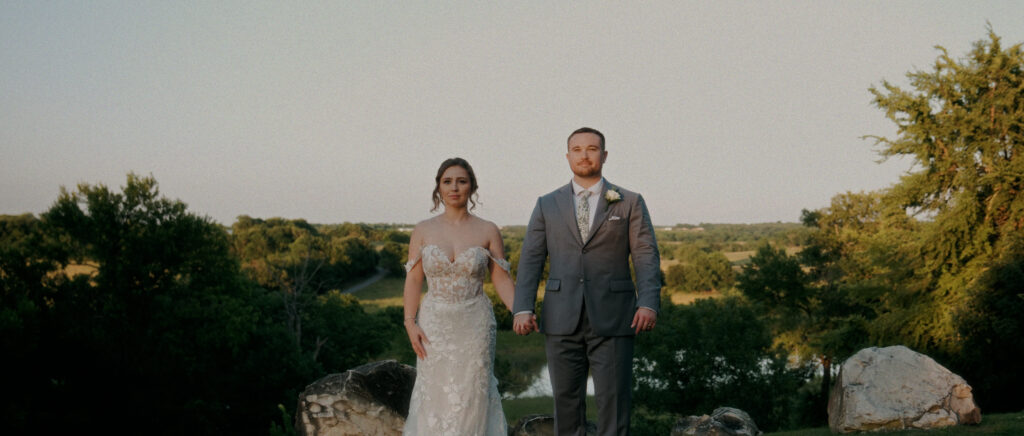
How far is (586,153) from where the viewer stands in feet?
14.4

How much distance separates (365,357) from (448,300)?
38394 mm

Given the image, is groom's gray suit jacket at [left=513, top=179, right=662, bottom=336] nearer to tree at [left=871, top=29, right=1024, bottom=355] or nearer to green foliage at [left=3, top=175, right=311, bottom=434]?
tree at [left=871, top=29, right=1024, bottom=355]

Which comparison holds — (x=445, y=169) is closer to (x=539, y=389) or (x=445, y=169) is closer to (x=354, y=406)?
(x=354, y=406)

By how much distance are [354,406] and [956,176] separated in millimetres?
19580

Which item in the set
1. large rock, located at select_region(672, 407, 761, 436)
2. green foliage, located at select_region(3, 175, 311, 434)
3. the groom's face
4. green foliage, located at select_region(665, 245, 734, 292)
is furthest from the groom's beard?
green foliage, located at select_region(665, 245, 734, 292)

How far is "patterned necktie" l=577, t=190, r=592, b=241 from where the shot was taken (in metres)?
4.42

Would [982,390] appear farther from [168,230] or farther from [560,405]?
[168,230]

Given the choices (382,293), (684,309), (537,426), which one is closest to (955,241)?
(684,309)

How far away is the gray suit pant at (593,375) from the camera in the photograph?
166 inches

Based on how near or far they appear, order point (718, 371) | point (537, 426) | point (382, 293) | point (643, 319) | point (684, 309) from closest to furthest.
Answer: point (643, 319) < point (537, 426) < point (718, 371) < point (684, 309) < point (382, 293)

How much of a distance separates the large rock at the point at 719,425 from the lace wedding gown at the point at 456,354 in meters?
3.47

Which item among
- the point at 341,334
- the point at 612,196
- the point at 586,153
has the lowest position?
the point at 341,334

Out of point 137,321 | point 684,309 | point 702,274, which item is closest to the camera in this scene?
point 137,321

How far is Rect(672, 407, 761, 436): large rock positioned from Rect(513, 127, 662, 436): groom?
12.2 feet
